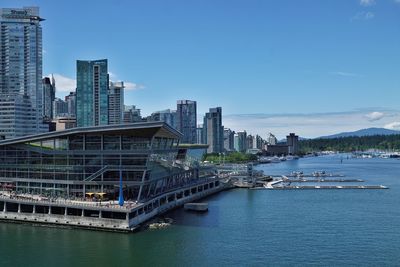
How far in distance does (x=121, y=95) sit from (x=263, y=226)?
143896 mm

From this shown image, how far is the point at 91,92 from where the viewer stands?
6599 inches

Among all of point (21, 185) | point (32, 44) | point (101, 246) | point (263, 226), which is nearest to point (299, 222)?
point (263, 226)

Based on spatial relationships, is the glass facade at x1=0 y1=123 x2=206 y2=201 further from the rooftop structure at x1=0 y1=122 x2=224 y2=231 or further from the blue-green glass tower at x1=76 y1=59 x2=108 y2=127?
the blue-green glass tower at x1=76 y1=59 x2=108 y2=127

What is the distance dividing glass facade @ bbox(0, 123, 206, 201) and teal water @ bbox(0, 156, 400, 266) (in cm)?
690

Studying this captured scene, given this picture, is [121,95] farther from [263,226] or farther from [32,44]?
[263,226]

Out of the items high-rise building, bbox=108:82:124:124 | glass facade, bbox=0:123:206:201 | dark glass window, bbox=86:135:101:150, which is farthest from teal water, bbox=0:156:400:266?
high-rise building, bbox=108:82:124:124

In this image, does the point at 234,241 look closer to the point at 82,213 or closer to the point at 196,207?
the point at 82,213

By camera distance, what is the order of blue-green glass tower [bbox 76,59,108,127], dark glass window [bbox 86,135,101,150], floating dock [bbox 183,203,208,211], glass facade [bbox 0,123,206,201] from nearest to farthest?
glass facade [bbox 0,123,206,201] < dark glass window [bbox 86,135,101,150] < floating dock [bbox 183,203,208,211] < blue-green glass tower [bbox 76,59,108,127]

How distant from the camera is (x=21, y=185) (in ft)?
201

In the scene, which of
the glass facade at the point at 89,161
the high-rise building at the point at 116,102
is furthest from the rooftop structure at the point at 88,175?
the high-rise building at the point at 116,102

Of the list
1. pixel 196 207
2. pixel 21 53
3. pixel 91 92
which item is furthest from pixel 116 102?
pixel 196 207

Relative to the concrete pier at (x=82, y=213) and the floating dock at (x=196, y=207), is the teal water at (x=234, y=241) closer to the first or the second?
the floating dock at (x=196, y=207)

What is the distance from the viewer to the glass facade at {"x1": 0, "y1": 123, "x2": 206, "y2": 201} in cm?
5550

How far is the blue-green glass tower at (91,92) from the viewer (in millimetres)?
166000
